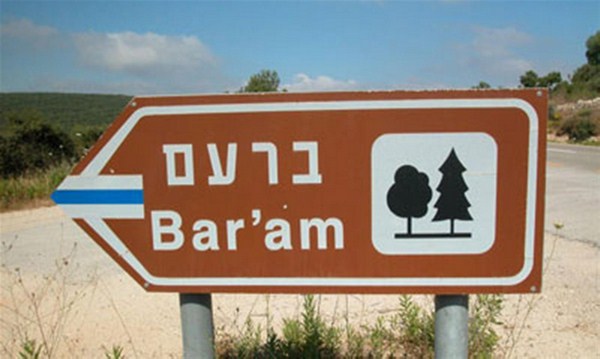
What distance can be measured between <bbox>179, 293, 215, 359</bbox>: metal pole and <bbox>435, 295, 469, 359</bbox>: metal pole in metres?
0.74

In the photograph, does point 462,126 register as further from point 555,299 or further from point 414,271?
point 555,299

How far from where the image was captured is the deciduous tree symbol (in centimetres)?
121

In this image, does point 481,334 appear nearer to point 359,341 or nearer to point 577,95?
point 359,341

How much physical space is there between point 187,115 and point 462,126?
0.81m

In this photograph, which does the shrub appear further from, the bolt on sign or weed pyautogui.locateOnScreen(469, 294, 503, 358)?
the bolt on sign

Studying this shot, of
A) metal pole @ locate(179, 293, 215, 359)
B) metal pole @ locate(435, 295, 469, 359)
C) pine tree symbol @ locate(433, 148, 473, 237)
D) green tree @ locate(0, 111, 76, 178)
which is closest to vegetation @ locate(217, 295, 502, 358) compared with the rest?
metal pole @ locate(179, 293, 215, 359)

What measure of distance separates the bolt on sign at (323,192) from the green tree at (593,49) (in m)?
58.4

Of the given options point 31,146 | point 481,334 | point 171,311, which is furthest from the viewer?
point 31,146

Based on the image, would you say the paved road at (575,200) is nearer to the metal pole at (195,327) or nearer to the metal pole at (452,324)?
the metal pole at (452,324)

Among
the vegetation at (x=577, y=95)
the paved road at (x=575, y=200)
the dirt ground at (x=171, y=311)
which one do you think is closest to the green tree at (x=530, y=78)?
the vegetation at (x=577, y=95)

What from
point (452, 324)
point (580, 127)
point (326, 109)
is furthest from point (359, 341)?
point (580, 127)

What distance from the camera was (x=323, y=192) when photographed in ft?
4.10

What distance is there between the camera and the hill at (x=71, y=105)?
43719mm

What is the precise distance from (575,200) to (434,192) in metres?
7.44
